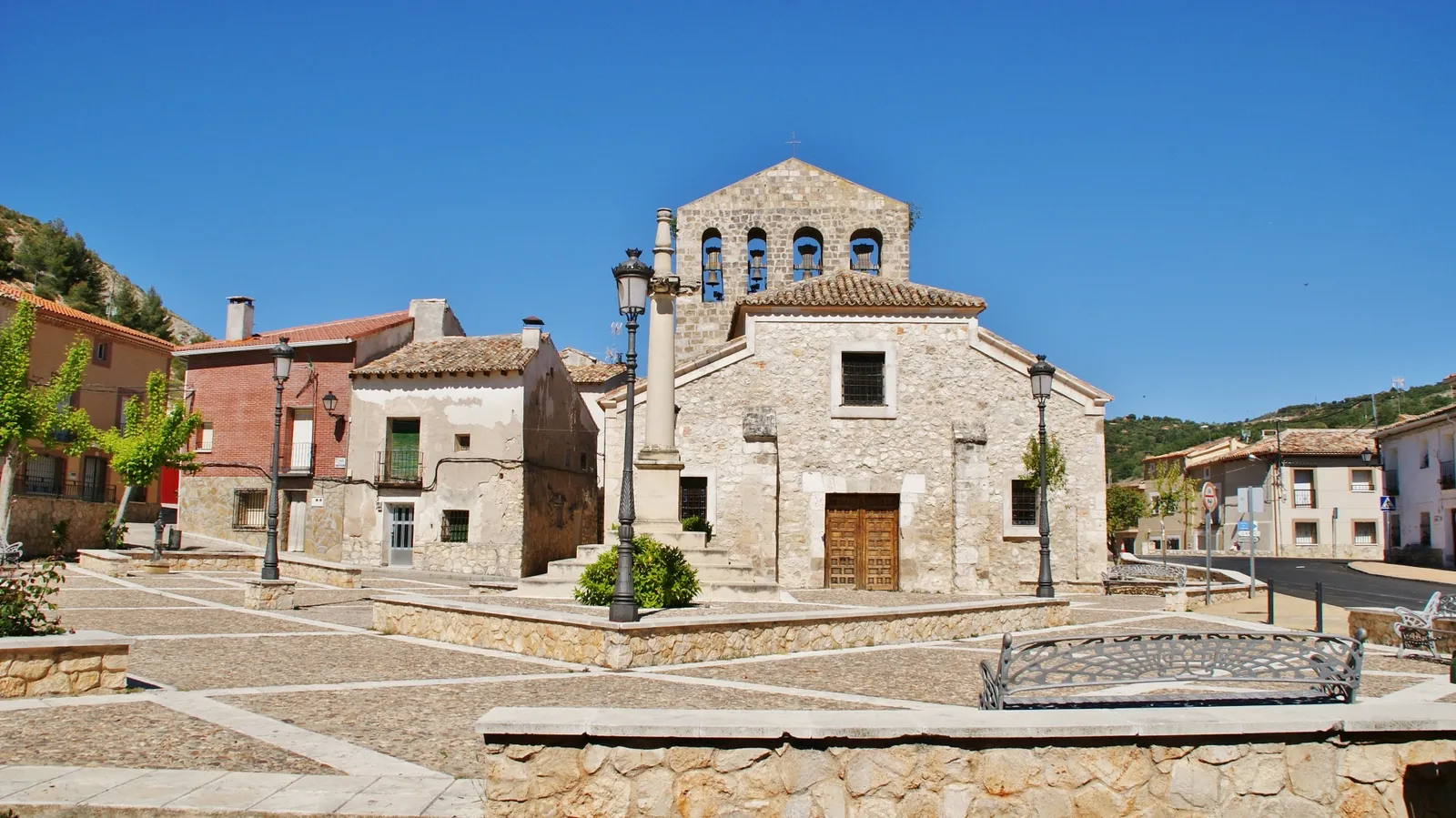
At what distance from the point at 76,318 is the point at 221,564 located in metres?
15.0

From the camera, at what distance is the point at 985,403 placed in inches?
914

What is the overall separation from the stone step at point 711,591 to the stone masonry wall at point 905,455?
553 cm

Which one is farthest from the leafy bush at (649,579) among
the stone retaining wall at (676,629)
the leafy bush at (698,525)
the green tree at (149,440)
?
the green tree at (149,440)

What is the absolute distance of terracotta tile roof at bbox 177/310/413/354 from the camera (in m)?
33.1

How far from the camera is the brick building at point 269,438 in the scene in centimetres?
3138

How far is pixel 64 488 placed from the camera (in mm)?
33594

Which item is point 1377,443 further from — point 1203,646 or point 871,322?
point 1203,646

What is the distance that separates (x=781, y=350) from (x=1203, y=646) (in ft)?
56.0

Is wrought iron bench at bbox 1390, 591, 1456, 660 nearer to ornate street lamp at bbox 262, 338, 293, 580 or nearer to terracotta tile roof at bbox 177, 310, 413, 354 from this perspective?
ornate street lamp at bbox 262, 338, 293, 580

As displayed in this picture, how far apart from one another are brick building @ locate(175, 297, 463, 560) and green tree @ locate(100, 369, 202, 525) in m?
2.38

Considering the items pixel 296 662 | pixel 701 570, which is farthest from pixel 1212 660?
pixel 701 570

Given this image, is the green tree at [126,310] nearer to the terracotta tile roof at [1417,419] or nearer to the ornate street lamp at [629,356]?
the ornate street lamp at [629,356]

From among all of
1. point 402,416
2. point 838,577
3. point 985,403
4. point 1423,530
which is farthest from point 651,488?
point 1423,530

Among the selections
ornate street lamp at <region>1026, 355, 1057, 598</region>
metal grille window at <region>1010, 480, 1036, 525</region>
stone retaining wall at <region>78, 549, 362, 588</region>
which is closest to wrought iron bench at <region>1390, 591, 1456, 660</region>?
ornate street lamp at <region>1026, 355, 1057, 598</region>
